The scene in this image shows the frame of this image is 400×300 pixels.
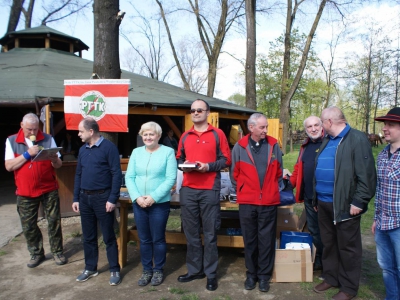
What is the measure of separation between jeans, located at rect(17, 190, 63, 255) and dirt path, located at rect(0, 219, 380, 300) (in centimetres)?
24

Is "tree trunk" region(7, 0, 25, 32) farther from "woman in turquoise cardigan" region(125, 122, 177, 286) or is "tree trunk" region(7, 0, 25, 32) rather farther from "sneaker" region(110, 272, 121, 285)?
"sneaker" region(110, 272, 121, 285)

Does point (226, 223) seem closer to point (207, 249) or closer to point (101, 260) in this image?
point (207, 249)

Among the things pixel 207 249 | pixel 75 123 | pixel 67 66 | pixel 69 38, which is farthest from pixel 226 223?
pixel 69 38

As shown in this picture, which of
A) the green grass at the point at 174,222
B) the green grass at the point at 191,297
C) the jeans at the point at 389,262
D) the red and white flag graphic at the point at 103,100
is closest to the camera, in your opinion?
the jeans at the point at 389,262

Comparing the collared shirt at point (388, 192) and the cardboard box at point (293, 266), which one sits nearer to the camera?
the collared shirt at point (388, 192)

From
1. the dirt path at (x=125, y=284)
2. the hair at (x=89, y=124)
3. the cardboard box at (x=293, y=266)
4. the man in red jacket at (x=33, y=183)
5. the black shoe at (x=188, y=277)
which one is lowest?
the dirt path at (x=125, y=284)

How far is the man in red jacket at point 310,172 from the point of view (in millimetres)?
3900

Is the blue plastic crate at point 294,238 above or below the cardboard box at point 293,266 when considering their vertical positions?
above

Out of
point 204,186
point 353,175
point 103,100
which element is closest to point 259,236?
point 204,186

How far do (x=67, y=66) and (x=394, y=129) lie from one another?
34.9ft

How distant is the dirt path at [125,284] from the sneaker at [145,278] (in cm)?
6

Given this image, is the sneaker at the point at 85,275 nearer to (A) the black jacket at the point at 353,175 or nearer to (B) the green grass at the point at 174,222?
(B) the green grass at the point at 174,222

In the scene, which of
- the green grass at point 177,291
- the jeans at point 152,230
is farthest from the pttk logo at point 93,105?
the green grass at point 177,291

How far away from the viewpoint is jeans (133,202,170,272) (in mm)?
3713
